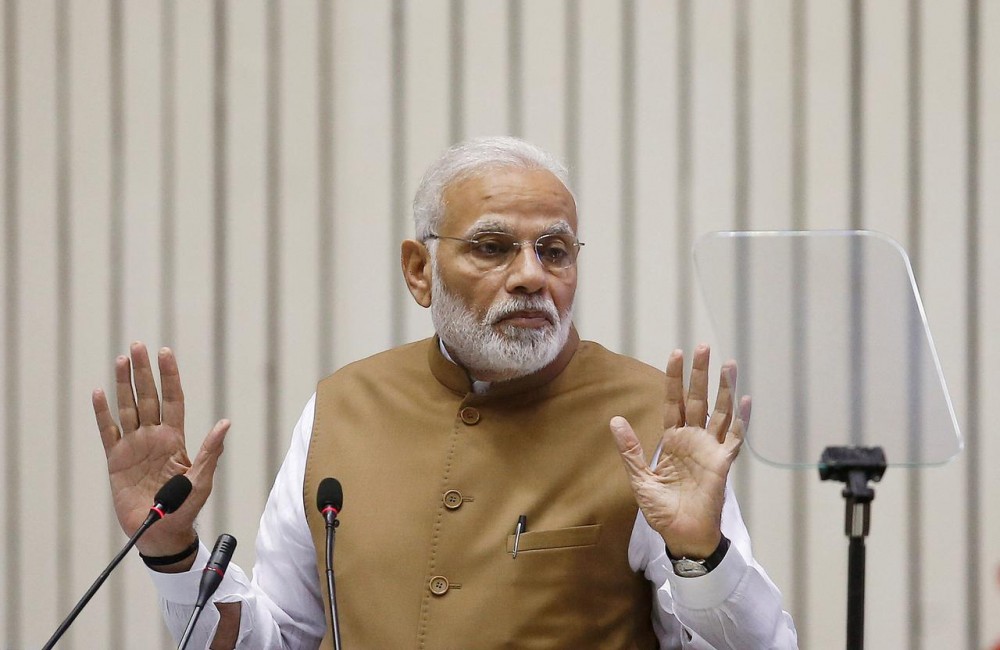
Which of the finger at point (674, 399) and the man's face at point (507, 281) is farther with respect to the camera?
the man's face at point (507, 281)

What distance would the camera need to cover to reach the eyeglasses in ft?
7.16

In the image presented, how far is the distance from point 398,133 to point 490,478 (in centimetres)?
150

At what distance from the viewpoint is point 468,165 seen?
7.42ft

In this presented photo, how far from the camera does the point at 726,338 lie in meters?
1.66

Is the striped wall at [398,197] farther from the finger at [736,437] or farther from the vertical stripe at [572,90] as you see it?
the finger at [736,437]

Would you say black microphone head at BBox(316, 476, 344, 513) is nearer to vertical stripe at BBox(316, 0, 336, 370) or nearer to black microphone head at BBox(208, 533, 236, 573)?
black microphone head at BBox(208, 533, 236, 573)

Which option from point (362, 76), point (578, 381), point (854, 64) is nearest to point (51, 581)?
point (362, 76)

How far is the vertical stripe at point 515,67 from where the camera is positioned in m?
3.30

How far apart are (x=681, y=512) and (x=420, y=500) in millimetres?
571

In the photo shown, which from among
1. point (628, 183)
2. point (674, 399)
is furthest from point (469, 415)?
point (628, 183)

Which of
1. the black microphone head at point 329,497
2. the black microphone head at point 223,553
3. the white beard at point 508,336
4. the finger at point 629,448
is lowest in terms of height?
the black microphone head at point 223,553

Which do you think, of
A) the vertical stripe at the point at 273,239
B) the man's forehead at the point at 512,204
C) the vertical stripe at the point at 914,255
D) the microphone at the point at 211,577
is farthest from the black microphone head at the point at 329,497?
the vertical stripe at the point at 914,255

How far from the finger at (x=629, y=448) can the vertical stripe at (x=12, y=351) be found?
2.34 meters

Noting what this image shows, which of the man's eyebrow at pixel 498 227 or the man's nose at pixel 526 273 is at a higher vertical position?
the man's eyebrow at pixel 498 227
